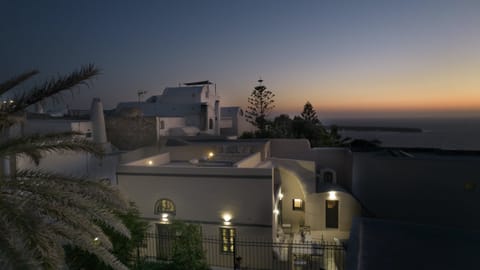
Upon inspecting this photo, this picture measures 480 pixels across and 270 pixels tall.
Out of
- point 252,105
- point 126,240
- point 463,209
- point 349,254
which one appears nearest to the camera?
point 349,254

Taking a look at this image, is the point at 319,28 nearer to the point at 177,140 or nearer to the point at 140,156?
the point at 177,140

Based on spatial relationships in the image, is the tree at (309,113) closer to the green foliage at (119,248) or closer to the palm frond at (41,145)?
the green foliage at (119,248)

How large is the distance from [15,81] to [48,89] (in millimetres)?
985

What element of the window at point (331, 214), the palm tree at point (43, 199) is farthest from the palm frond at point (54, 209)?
the window at point (331, 214)

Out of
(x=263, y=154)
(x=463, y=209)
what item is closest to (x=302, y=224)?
(x=263, y=154)

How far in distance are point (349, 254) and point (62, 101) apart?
5746 mm

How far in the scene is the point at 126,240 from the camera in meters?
7.68

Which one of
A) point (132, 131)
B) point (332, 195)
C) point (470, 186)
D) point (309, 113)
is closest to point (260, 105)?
point (309, 113)

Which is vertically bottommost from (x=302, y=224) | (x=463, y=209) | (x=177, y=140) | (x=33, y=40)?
(x=302, y=224)

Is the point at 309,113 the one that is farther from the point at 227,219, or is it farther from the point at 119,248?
the point at 119,248

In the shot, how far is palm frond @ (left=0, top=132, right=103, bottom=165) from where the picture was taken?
413cm

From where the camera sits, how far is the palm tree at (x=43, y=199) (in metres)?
3.37

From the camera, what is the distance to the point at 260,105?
38.3 metres

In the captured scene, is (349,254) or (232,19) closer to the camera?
(349,254)
